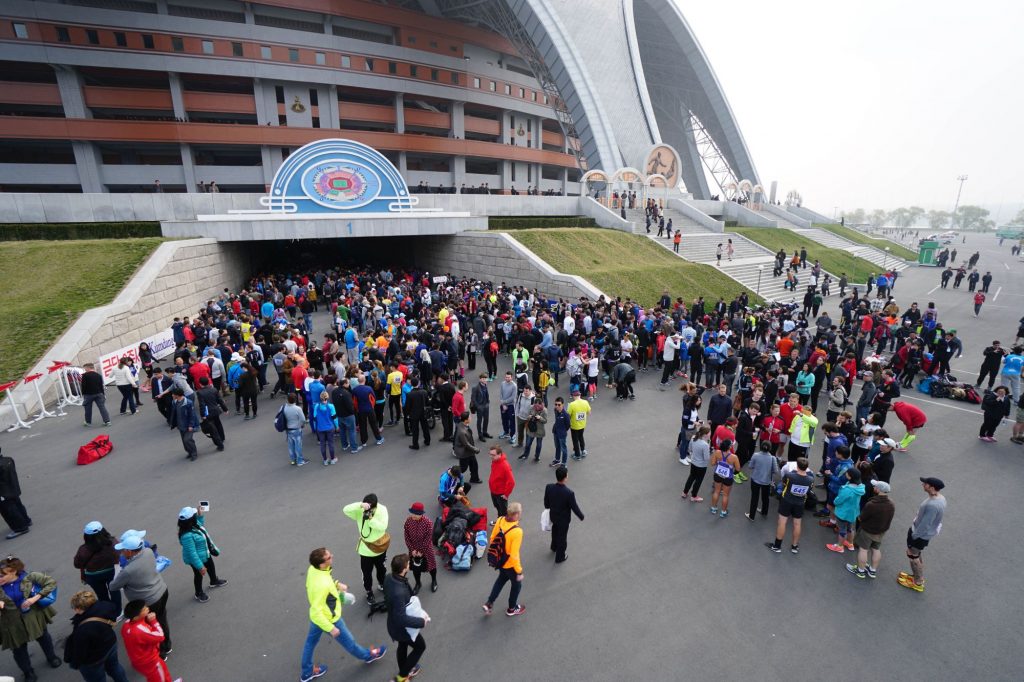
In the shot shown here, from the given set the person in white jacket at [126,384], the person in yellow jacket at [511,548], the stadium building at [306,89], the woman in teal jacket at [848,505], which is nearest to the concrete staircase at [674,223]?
the stadium building at [306,89]

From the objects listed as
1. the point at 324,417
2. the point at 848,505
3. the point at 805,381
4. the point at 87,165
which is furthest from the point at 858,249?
the point at 87,165

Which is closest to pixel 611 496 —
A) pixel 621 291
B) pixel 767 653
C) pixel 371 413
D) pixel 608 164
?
pixel 767 653

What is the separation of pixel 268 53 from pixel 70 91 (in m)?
14.0

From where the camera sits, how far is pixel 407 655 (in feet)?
17.0

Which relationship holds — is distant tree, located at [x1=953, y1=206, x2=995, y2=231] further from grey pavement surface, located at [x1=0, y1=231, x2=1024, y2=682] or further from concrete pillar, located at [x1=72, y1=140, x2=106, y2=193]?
concrete pillar, located at [x1=72, y1=140, x2=106, y2=193]

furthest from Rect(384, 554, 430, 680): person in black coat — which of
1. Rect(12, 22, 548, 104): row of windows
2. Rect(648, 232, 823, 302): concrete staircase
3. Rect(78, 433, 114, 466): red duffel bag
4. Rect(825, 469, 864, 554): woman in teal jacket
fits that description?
Rect(12, 22, 548, 104): row of windows

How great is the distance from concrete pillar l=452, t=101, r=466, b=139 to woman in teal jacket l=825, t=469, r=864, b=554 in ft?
156

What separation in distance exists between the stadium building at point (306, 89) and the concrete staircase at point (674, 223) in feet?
22.1

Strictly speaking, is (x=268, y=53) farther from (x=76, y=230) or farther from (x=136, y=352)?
(x=136, y=352)

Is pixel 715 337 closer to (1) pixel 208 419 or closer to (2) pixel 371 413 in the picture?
(2) pixel 371 413

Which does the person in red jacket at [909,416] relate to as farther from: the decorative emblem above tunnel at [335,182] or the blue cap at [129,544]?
the decorative emblem above tunnel at [335,182]

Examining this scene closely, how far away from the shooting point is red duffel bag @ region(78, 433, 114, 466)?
9680mm

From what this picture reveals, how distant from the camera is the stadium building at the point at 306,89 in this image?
34094 millimetres

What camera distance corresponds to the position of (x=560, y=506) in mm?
6551
